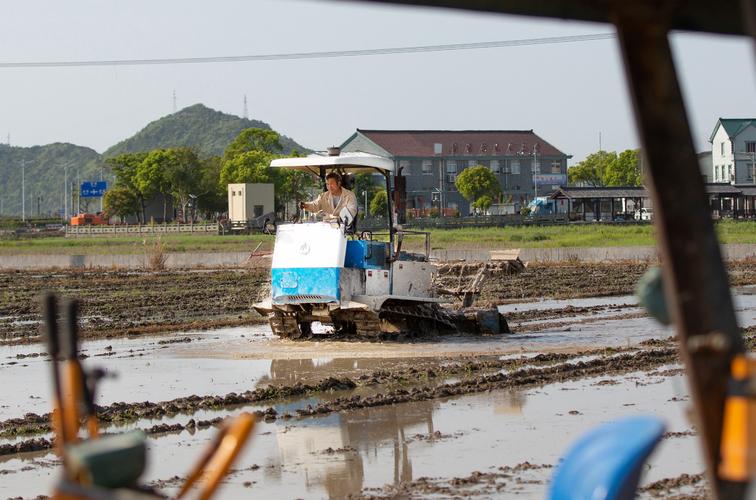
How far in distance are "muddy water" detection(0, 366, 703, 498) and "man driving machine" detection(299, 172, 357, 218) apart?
17.6ft

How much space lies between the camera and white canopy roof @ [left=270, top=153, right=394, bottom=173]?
62.5 feet

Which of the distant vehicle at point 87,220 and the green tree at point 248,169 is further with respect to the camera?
the distant vehicle at point 87,220

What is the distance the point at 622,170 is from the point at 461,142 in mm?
15953

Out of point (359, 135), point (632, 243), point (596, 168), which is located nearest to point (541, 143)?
point (596, 168)

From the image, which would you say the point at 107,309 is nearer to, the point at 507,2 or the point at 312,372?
the point at 312,372

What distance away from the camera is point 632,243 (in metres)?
57.7

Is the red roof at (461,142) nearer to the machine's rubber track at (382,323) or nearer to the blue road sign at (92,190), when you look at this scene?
the blue road sign at (92,190)

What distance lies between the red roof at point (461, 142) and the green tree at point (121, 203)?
864 inches

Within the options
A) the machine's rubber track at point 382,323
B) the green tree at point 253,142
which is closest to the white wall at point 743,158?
the green tree at point 253,142

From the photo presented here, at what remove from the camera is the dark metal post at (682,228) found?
3588 mm

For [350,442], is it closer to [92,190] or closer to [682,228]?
[682,228]

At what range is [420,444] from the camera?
11.4 meters

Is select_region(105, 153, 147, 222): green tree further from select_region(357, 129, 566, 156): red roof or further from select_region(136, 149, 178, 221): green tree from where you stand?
select_region(357, 129, 566, 156): red roof

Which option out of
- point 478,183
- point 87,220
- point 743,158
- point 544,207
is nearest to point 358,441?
point 544,207
